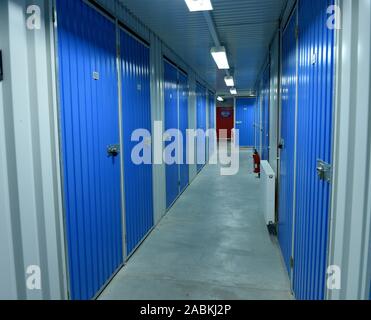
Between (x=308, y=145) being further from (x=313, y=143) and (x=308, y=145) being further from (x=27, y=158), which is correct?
(x=27, y=158)

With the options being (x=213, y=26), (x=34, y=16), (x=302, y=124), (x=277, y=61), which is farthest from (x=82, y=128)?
(x=277, y=61)

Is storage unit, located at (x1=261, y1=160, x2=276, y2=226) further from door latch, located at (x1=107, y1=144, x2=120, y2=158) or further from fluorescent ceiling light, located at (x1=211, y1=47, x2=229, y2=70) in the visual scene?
fluorescent ceiling light, located at (x1=211, y1=47, x2=229, y2=70)

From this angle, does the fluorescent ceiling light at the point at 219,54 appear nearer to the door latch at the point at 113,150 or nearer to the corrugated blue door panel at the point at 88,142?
the corrugated blue door panel at the point at 88,142

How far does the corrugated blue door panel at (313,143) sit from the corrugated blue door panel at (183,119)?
405 cm

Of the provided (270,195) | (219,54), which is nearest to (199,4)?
(219,54)

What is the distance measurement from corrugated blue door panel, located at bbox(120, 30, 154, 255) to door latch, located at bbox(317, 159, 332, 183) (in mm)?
2241

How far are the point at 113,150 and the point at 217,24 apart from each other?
2436 mm

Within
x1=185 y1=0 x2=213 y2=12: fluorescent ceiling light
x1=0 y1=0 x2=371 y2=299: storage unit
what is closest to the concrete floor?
x1=0 y1=0 x2=371 y2=299: storage unit

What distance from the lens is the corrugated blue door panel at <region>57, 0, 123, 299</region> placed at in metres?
2.28

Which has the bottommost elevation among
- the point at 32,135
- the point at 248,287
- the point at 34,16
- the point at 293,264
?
the point at 248,287

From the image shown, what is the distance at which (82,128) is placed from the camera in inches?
98.2

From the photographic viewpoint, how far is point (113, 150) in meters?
3.07
